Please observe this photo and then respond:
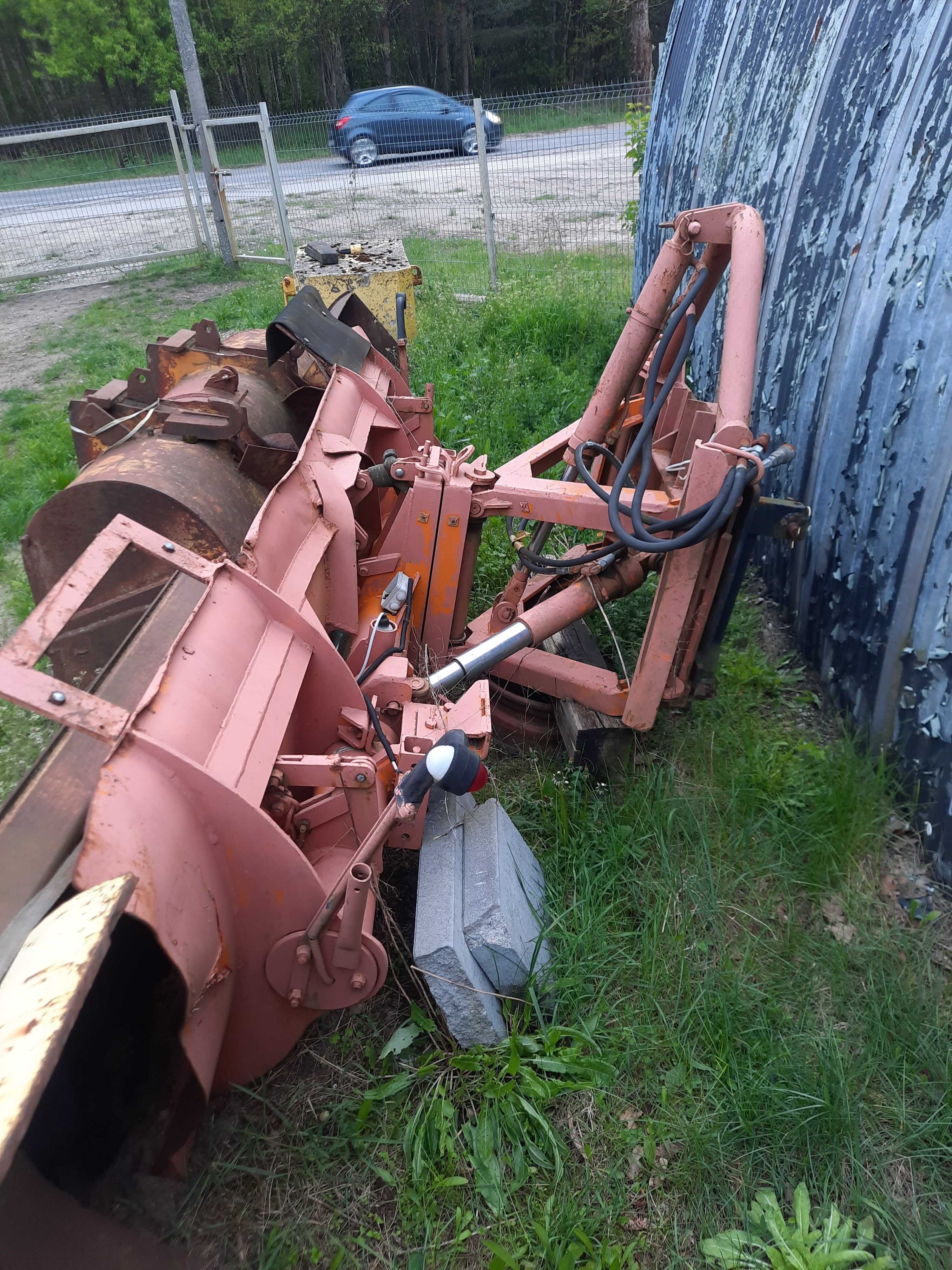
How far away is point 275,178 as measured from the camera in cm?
1024

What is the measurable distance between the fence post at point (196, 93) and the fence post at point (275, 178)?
0.84m

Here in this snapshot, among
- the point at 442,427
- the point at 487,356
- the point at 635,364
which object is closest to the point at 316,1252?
the point at 635,364

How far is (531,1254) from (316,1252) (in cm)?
51

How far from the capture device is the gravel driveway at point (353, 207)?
10.6m

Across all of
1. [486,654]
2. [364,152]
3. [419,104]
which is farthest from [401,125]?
[486,654]

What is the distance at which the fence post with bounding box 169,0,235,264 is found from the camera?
10.7m

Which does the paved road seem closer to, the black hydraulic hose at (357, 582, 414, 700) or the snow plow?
the snow plow

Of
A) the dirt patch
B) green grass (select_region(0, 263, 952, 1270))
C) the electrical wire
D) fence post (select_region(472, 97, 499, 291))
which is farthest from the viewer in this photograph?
fence post (select_region(472, 97, 499, 291))

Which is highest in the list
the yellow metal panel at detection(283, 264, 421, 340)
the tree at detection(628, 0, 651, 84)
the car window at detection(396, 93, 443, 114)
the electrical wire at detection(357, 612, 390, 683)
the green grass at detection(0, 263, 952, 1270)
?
the tree at detection(628, 0, 651, 84)

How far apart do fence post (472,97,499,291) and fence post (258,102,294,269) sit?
2367mm

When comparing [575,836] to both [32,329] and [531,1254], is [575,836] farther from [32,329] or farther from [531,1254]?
[32,329]

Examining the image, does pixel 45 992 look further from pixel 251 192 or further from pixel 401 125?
pixel 401 125

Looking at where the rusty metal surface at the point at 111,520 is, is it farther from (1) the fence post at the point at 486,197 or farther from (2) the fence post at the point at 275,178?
(2) the fence post at the point at 275,178

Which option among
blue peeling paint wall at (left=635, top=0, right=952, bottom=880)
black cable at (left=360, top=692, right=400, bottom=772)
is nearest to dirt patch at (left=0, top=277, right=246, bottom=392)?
blue peeling paint wall at (left=635, top=0, right=952, bottom=880)
